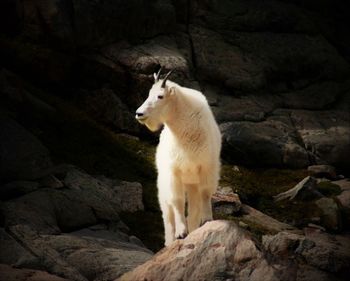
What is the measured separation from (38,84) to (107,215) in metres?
7.74

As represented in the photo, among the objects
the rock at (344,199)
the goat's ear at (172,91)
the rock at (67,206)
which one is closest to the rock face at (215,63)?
the rock at (344,199)

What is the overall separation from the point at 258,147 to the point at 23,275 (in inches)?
485

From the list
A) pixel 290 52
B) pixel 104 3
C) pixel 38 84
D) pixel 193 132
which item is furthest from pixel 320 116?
pixel 193 132

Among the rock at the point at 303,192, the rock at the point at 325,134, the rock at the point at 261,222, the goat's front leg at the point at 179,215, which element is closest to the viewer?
the goat's front leg at the point at 179,215

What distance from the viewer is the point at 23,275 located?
30.0 ft

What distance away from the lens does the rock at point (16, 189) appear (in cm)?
1245

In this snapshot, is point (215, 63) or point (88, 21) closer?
point (88, 21)

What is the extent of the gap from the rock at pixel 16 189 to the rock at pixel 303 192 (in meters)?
8.60

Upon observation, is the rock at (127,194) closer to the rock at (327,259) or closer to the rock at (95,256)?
the rock at (95,256)

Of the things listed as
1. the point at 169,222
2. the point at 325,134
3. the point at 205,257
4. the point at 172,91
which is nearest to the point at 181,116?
the point at 172,91

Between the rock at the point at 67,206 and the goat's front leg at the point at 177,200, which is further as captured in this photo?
the rock at the point at 67,206

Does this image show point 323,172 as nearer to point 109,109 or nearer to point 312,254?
point 109,109

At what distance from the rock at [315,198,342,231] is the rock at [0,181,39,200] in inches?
352

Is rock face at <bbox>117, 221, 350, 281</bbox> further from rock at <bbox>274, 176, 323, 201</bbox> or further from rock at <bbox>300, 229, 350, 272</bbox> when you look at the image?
rock at <bbox>274, 176, 323, 201</bbox>
